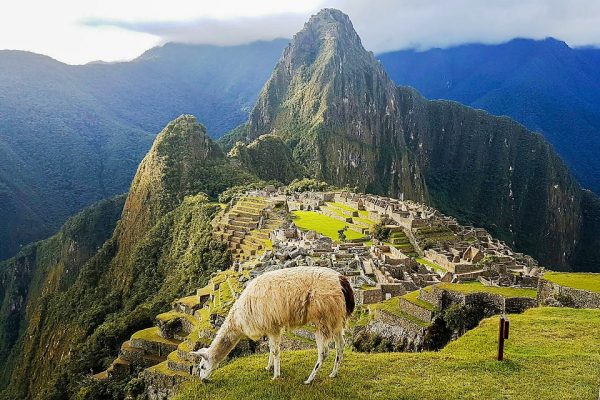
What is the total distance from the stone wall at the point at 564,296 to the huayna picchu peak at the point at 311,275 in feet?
0.21

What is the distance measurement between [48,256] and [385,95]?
108 metres

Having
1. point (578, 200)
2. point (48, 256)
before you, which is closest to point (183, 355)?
point (48, 256)

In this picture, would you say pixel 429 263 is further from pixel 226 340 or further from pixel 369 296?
pixel 226 340

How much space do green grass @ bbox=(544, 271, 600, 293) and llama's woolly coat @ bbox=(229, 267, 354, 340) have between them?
1068 centimetres

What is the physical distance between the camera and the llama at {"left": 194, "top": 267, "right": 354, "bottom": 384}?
30.1ft

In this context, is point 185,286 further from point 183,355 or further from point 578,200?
point 578,200

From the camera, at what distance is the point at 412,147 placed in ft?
610

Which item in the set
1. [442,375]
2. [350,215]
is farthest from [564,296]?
[350,215]

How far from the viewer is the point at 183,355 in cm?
1973

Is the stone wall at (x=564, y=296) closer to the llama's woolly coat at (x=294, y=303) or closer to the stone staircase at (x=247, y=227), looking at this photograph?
the llama's woolly coat at (x=294, y=303)

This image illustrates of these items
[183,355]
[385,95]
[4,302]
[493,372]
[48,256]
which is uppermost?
[385,95]

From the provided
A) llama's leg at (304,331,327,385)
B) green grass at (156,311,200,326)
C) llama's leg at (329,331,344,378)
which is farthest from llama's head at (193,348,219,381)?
green grass at (156,311,200,326)

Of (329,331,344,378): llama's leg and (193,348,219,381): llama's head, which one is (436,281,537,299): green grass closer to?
(329,331,344,378): llama's leg

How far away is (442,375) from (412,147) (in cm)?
18087
